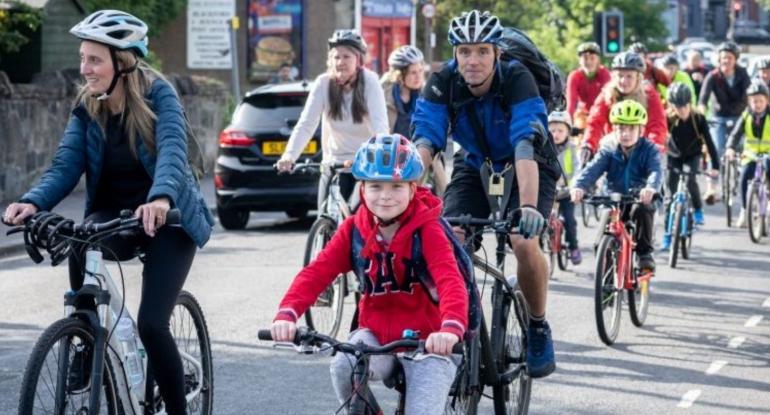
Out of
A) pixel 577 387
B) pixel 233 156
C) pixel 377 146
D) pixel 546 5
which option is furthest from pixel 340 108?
pixel 546 5

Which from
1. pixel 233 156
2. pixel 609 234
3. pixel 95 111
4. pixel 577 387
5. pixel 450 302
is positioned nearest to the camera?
pixel 450 302

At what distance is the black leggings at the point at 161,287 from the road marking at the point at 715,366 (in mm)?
3868

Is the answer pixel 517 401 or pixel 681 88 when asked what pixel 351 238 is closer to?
pixel 517 401

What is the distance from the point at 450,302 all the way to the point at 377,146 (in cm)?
53

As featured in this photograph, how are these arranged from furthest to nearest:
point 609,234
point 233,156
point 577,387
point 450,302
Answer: point 233,156 < point 609,234 < point 577,387 < point 450,302

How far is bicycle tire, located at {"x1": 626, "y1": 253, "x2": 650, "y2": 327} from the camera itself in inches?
430

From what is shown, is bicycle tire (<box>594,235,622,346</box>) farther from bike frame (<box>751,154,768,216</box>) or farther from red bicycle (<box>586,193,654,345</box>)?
Answer: bike frame (<box>751,154,768,216</box>)

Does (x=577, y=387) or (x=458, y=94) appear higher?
(x=458, y=94)

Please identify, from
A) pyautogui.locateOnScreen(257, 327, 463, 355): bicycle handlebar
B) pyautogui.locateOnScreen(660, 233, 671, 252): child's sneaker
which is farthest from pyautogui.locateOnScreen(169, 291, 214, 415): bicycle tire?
pyautogui.locateOnScreen(660, 233, 671, 252): child's sneaker

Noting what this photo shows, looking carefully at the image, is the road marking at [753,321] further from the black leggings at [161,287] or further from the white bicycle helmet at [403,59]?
the black leggings at [161,287]

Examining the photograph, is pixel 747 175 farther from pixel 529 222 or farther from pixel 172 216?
pixel 172 216

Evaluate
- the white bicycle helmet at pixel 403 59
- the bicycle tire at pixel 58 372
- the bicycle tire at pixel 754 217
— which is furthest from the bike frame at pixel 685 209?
the bicycle tire at pixel 58 372

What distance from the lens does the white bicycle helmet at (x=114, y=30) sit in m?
6.14

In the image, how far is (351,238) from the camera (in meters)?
5.63
